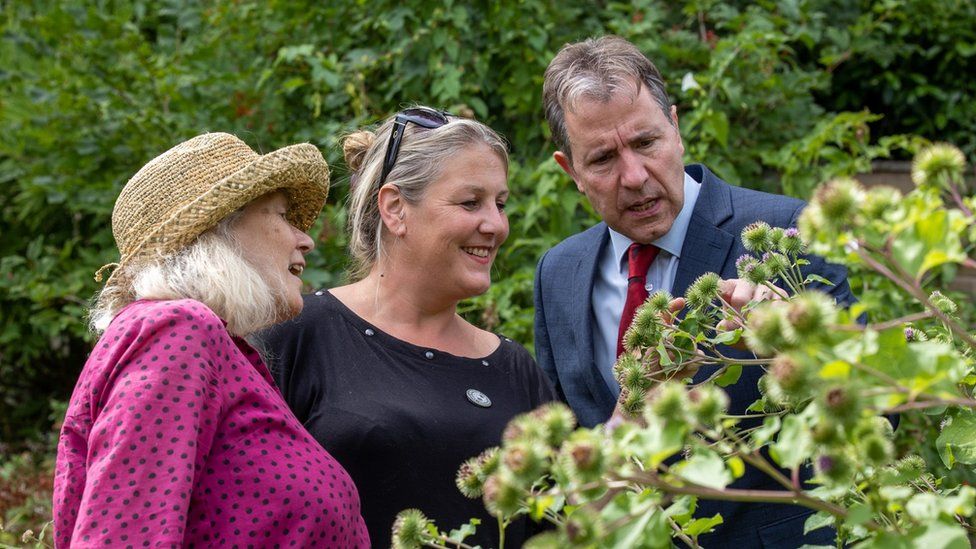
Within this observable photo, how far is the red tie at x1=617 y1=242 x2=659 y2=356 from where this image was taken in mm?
2861

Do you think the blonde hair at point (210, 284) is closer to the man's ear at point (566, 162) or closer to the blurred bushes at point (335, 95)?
the man's ear at point (566, 162)

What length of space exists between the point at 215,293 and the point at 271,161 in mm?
328

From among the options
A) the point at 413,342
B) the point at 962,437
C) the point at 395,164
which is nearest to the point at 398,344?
the point at 413,342

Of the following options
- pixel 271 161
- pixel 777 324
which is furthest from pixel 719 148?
pixel 777 324

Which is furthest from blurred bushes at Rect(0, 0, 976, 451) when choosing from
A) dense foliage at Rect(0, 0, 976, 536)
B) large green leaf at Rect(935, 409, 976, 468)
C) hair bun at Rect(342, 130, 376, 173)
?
large green leaf at Rect(935, 409, 976, 468)

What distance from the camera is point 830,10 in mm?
5836

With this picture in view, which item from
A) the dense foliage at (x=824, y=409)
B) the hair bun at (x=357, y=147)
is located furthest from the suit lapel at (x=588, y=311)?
the dense foliage at (x=824, y=409)

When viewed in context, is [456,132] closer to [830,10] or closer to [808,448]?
[808,448]

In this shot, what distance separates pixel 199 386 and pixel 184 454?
13 cm

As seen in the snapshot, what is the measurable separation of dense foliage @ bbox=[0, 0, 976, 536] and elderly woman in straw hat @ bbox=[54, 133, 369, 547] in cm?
208

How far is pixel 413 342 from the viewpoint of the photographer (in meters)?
2.81

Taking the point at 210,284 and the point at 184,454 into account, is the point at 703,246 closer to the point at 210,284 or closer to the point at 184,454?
the point at 210,284

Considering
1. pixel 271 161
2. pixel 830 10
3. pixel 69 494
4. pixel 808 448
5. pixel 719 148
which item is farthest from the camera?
pixel 830 10

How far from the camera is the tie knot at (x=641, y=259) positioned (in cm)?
292
